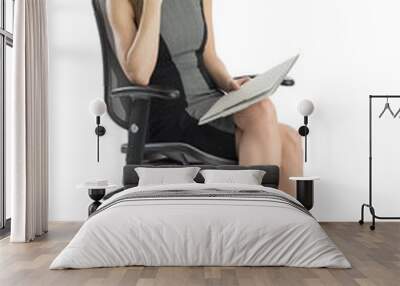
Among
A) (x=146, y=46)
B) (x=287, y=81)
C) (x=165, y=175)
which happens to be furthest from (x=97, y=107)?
(x=287, y=81)

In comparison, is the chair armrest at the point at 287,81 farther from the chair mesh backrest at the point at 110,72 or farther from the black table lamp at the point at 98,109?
the black table lamp at the point at 98,109

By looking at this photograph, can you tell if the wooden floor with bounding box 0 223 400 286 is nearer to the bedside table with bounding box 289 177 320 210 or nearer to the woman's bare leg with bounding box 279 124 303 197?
the bedside table with bounding box 289 177 320 210

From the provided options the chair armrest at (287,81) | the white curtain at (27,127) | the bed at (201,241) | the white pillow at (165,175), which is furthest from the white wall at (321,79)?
the bed at (201,241)

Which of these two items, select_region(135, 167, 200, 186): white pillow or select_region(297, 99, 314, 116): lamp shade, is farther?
select_region(297, 99, 314, 116): lamp shade

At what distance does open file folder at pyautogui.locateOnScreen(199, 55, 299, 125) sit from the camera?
24.1ft

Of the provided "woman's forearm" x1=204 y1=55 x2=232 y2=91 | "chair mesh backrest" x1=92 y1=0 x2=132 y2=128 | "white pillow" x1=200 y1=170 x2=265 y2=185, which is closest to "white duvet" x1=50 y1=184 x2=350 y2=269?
"white pillow" x1=200 y1=170 x2=265 y2=185

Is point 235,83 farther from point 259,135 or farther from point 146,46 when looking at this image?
point 146,46

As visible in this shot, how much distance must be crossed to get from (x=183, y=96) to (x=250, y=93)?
Answer: 83cm

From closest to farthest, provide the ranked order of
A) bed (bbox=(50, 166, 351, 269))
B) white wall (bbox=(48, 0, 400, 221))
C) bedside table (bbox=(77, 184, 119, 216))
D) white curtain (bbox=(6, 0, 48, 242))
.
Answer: bed (bbox=(50, 166, 351, 269)) → white curtain (bbox=(6, 0, 48, 242)) → bedside table (bbox=(77, 184, 119, 216)) → white wall (bbox=(48, 0, 400, 221))

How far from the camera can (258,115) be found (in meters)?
7.38

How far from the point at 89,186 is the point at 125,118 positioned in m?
1.06

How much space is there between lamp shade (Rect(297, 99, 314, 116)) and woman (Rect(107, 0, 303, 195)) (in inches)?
12.3

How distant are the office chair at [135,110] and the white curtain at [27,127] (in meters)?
1.00

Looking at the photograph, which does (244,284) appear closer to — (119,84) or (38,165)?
(38,165)
